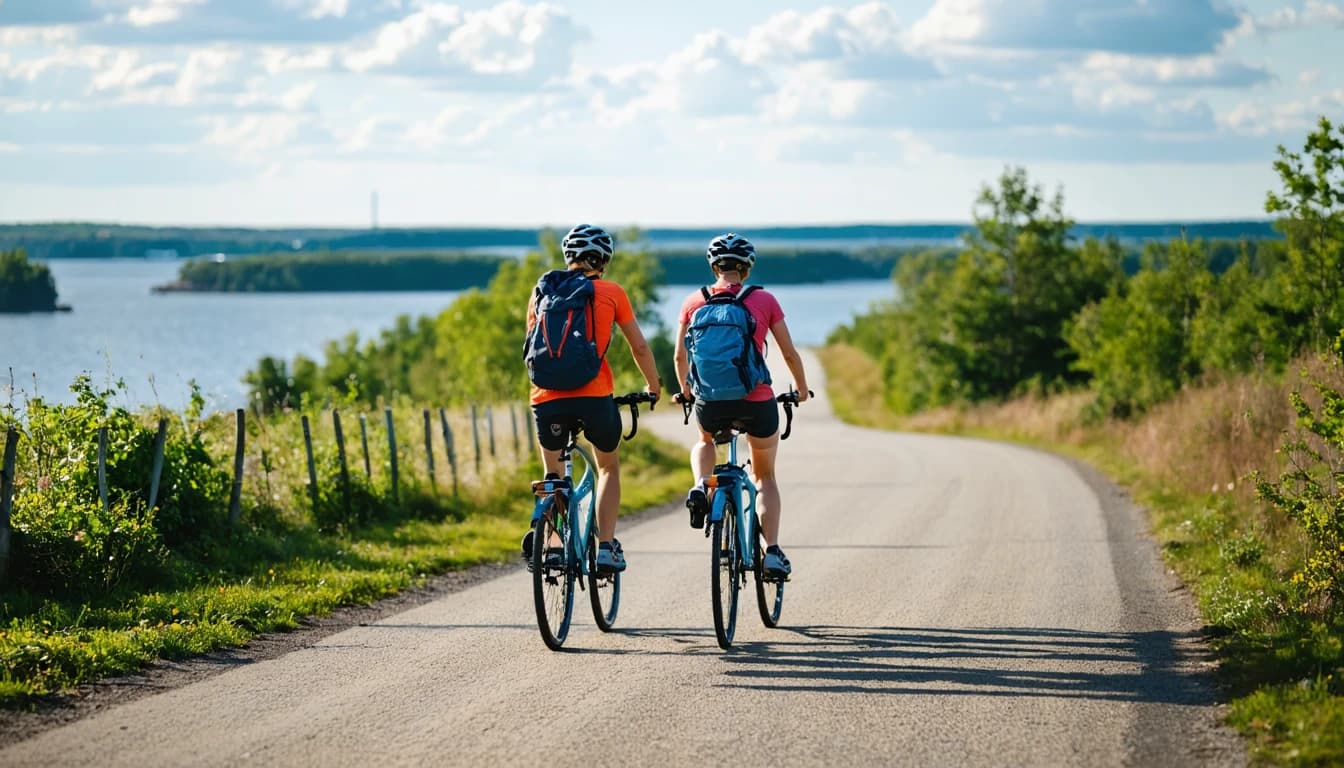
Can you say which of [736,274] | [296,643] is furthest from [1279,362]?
[296,643]

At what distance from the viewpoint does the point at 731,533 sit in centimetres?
795

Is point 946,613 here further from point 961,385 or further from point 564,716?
point 961,385

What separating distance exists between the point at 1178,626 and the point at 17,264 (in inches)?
1172

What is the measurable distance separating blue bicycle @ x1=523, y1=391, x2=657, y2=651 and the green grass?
1920 mm

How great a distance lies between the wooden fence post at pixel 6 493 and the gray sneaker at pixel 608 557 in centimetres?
366

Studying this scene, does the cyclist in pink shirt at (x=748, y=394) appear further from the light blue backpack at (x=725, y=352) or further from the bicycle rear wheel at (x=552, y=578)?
the bicycle rear wheel at (x=552, y=578)

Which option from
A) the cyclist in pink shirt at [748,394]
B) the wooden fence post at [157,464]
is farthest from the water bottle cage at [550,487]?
the wooden fence post at [157,464]

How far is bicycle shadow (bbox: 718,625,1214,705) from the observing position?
6.96 metres

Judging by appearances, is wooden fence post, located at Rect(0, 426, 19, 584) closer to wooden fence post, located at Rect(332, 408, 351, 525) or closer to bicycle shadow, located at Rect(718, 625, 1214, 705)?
bicycle shadow, located at Rect(718, 625, 1214, 705)

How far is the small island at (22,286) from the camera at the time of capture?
30.4 m

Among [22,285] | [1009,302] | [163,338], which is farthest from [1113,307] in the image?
[163,338]

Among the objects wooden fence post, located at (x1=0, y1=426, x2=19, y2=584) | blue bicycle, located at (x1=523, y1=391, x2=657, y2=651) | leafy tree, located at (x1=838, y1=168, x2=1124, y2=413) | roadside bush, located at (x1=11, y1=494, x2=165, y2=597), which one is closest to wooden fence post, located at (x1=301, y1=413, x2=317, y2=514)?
roadside bush, located at (x1=11, y1=494, x2=165, y2=597)

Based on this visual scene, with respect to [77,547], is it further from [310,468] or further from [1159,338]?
[1159,338]

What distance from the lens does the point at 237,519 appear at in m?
11.5
